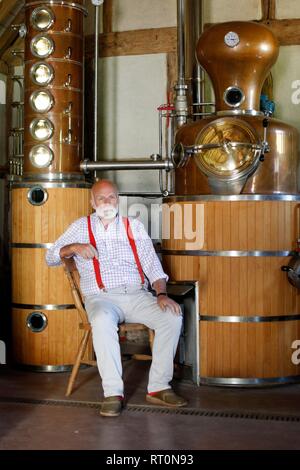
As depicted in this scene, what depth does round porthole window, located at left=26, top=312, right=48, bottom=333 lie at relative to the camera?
5512mm

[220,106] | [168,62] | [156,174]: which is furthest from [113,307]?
[168,62]

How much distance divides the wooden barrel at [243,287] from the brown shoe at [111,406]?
0.97m

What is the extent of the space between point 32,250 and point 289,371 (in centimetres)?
210

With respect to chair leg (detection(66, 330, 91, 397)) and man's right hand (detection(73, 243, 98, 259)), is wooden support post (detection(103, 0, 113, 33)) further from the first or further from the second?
chair leg (detection(66, 330, 91, 397))

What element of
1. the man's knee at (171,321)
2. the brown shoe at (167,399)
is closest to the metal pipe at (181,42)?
the man's knee at (171,321)

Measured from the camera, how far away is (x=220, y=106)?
5.38 meters

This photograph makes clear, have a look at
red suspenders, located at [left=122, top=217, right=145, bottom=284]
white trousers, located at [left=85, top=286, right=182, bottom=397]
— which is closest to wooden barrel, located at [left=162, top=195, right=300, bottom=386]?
red suspenders, located at [left=122, top=217, right=145, bottom=284]

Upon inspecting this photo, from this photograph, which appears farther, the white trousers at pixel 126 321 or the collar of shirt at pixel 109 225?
the collar of shirt at pixel 109 225

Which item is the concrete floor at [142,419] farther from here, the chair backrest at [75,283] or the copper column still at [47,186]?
the chair backrest at [75,283]

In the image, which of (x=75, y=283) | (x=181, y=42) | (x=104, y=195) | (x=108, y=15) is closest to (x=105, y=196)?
(x=104, y=195)

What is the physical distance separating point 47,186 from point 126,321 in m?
1.42

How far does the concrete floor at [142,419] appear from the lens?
144 inches

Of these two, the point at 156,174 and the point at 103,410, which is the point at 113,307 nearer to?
the point at 103,410

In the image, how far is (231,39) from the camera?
524 cm
